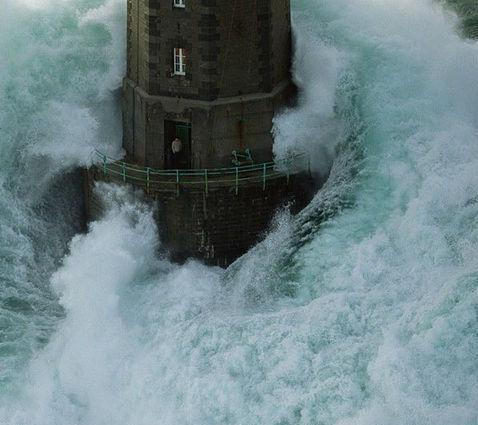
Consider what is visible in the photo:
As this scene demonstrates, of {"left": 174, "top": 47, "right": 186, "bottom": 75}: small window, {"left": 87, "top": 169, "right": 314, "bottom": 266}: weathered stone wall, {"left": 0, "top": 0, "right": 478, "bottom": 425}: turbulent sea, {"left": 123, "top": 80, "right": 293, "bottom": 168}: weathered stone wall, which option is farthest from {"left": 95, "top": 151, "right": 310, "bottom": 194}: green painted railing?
{"left": 174, "top": 47, "right": 186, "bottom": 75}: small window

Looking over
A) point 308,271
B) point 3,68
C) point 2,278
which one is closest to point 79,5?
point 3,68

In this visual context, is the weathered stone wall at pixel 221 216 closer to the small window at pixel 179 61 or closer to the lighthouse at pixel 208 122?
the lighthouse at pixel 208 122

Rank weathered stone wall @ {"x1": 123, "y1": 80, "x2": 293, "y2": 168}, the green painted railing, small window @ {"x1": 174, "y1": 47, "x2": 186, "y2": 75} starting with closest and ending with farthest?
small window @ {"x1": 174, "y1": 47, "x2": 186, "y2": 75}, weathered stone wall @ {"x1": 123, "y1": 80, "x2": 293, "y2": 168}, the green painted railing

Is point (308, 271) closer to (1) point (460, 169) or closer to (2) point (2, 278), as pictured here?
(1) point (460, 169)

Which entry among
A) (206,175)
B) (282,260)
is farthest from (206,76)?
(282,260)

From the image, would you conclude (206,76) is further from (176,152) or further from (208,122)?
(176,152)

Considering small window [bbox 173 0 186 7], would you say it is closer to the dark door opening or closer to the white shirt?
the dark door opening
